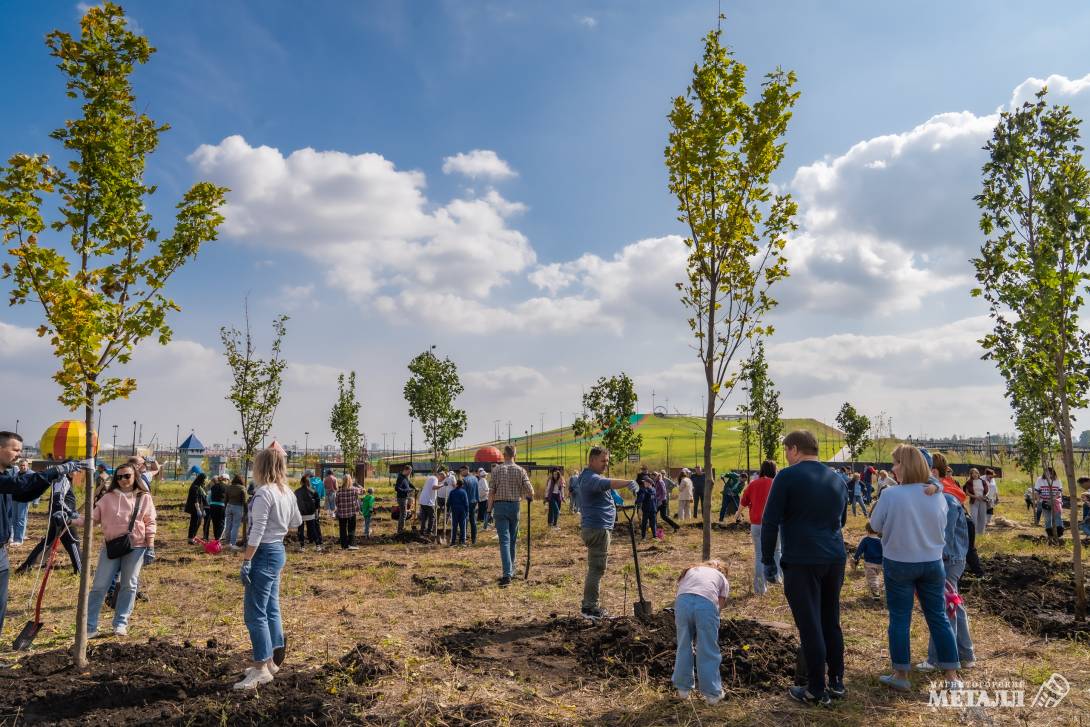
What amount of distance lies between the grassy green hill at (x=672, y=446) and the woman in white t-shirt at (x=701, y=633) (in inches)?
1765

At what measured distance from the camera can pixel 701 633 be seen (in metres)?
5.13

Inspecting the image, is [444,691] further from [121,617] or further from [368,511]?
[368,511]

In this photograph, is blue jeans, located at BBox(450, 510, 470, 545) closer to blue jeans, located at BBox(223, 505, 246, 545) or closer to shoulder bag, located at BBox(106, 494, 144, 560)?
blue jeans, located at BBox(223, 505, 246, 545)

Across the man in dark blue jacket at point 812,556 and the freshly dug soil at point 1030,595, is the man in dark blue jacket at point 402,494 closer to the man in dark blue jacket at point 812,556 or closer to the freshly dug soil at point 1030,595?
the freshly dug soil at point 1030,595

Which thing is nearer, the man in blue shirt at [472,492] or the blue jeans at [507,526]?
the blue jeans at [507,526]

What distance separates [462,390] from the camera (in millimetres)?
28734

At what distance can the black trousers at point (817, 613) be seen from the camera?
4926 millimetres

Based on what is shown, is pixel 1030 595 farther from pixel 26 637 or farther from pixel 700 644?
pixel 26 637

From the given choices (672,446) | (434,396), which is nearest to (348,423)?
(434,396)

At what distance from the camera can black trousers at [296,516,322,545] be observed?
51.4 feet

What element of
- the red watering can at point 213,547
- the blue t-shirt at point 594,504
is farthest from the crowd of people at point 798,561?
the red watering can at point 213,547

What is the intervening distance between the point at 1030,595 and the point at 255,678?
9.62 meters

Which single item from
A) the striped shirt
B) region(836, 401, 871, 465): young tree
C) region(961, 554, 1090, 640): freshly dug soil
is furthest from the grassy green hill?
the striped shirt

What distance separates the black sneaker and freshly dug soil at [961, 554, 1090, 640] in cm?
393
